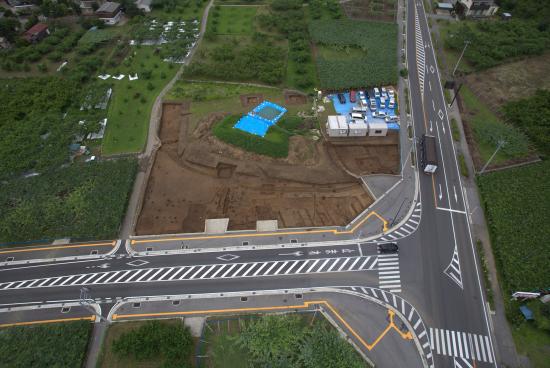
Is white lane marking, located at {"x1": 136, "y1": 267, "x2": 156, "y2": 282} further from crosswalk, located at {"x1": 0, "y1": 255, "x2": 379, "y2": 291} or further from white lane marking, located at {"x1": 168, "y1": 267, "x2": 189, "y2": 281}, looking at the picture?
white lane marking, located at {"x1": 168, "y1": 267, "x2": 189, "y2": 281}

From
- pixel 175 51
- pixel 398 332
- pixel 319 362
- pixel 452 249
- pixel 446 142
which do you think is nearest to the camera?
pixel 319 362

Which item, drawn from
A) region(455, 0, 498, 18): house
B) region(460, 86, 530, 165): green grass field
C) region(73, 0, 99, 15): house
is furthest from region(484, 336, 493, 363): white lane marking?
region(73, 0, 99, 15): house

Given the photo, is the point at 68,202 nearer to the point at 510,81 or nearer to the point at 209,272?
the point at 209,272

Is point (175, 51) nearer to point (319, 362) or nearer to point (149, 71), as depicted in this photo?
point (149, 71)

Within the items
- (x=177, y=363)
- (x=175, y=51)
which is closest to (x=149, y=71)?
(x=175, y=51)

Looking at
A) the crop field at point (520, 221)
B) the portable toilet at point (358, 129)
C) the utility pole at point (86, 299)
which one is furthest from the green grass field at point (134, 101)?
the crop field at point (520, 221)

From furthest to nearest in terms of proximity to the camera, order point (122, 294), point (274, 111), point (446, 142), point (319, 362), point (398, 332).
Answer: point (274, 111), point (446, 142), point (122, 294), point (398, 332), point (319, 362)

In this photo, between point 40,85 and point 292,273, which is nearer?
point 292,273

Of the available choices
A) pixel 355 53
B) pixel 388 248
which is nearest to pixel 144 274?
pixel 388 248
